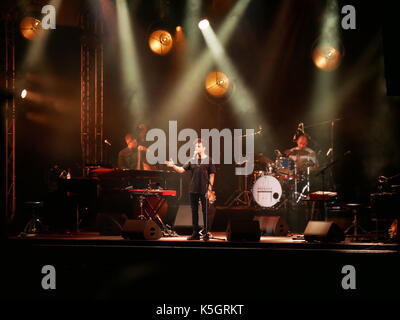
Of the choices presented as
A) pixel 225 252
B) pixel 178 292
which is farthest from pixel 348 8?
pixel 178 292

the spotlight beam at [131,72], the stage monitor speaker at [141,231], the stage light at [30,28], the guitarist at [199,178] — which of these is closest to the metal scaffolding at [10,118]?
the stage light at [30,28]

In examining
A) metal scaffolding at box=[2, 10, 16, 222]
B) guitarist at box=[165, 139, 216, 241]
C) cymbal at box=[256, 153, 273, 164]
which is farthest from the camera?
cymbal at box=[256, 153, 273, 164]

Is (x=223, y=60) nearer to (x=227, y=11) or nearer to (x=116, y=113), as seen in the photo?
(x=227, y=11)

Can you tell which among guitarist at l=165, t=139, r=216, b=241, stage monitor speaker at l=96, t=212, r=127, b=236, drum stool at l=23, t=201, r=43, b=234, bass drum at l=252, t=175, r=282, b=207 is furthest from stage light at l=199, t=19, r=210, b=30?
drum stool at l=23, t=201, r=43, b=234

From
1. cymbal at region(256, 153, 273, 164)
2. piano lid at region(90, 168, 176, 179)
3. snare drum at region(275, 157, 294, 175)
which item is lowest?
piano lid at region(90, 168, 176, 179)

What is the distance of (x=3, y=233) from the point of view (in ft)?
18.6

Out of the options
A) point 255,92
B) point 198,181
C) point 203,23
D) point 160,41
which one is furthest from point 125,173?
point 255,92

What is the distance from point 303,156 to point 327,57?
2.90m

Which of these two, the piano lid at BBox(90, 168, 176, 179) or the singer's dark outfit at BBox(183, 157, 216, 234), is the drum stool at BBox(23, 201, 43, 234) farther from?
the singer's dark outfit at BBox(183, 157, 216, 234)

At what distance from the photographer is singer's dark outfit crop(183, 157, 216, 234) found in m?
9.71

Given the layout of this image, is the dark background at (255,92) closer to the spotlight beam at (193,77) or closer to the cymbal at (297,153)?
the spotlight beam at (193,77)

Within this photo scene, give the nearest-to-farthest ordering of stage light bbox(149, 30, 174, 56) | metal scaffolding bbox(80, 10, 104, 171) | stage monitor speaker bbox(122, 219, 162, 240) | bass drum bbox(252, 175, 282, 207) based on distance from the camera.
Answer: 1. stage monitor speaker bbox(122, 219, 162, 240)
2. bass drum bbox(252, 175, 282, 207)
3. metal scaffolding bbox(80, 10, 104, 171)
4. stage light bbox(149, 30, 174, 56)

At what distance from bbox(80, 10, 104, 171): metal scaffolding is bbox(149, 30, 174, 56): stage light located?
136 cm
